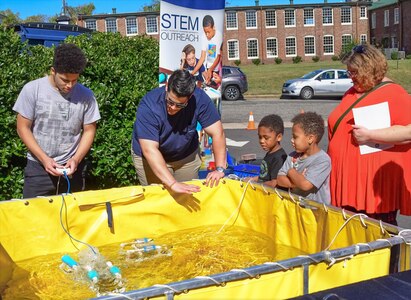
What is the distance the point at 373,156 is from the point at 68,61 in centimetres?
224

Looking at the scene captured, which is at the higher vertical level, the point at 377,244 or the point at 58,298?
the point at 377,244

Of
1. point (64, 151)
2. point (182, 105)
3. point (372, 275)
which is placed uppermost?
point (182, 105)

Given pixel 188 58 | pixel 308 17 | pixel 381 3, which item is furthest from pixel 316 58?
pixel 188 58

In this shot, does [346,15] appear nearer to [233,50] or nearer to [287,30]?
[287,30]

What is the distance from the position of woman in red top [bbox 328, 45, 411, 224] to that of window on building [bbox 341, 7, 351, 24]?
2457 inches

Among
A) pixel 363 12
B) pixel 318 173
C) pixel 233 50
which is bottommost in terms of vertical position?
pixel 318 173

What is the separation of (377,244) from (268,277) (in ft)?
2.18

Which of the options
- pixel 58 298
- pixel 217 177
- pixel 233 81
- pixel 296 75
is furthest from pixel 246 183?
pixel 296 75

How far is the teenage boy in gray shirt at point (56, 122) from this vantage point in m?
4.13

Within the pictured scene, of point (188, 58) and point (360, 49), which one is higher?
point (188, 58)

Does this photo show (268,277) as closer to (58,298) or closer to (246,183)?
(58,298)

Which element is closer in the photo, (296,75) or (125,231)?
(125,231)

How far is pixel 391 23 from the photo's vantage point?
Result: 208ft

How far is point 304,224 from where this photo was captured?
394cm
